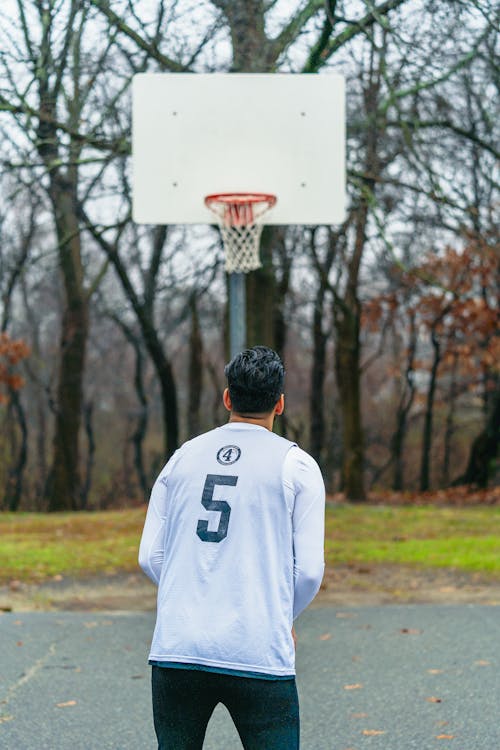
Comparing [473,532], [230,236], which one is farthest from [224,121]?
[473,532]

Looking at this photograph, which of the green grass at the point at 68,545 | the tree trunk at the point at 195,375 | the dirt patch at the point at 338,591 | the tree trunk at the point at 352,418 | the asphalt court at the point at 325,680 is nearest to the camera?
the asphalt court at the point at 325,680

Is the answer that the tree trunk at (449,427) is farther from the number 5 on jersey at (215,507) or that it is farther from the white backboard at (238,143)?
the number 5 on jersey at (215,507)

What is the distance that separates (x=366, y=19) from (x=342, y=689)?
367 inches

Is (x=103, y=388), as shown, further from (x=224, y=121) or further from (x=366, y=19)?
(x=224, y=121)

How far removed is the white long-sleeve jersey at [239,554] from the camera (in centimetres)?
316

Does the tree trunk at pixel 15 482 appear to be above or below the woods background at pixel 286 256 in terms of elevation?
below

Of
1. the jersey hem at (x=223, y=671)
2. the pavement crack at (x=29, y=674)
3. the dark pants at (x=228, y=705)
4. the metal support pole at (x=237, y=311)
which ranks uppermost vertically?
the metal support pole at (x=237, y=311)

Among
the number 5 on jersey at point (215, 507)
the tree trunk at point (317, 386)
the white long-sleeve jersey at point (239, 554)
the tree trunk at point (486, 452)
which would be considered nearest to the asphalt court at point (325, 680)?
the white long-sleeve jersey at point (239, 554)

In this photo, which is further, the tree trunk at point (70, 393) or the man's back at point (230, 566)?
the tree trunk at point (70, 393)

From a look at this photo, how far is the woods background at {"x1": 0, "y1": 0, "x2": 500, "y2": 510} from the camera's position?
45.3ft

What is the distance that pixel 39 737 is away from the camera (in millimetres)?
5738

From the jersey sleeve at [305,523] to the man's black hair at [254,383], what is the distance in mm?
215

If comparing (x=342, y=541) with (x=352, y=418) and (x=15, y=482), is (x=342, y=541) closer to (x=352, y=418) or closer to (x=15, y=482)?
(x=352, y=418)

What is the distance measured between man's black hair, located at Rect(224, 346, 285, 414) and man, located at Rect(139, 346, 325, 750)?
113mm
